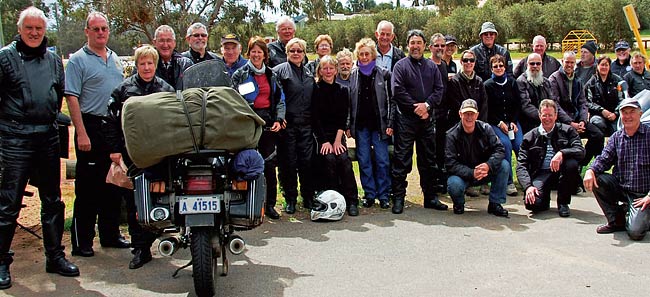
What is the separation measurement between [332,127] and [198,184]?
9.58ft

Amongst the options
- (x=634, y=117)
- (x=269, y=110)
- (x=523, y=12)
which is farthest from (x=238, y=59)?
(x=523, y=12)

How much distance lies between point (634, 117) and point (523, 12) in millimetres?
45251

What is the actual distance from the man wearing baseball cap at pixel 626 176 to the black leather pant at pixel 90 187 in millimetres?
4747

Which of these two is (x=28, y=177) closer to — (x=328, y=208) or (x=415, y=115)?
(x=328, y=208)

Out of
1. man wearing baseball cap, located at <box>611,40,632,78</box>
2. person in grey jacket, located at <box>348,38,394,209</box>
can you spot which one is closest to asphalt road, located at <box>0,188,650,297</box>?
person in grey jacket, located at <box>348,38,394,209</box>

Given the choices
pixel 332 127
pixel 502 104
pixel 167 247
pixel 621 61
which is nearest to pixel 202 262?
pixel 167 247

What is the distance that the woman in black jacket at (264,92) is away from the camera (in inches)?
268

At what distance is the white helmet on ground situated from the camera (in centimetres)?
700

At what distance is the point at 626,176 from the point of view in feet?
21.5

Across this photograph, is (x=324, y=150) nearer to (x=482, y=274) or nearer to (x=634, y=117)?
(x=482, y=274)

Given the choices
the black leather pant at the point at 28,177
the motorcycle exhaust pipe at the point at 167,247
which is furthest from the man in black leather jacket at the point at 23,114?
the motorcycle exhaust pipe at the point at 167,247

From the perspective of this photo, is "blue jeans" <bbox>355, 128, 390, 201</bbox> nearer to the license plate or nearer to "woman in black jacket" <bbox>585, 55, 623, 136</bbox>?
the license plate

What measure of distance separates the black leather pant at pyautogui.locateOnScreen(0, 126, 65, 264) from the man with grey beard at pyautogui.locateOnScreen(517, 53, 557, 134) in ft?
19.1

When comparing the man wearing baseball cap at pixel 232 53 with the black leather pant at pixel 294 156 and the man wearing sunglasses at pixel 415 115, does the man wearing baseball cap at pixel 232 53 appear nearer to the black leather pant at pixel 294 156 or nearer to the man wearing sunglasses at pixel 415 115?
the black leather pant at pixel 294 156
